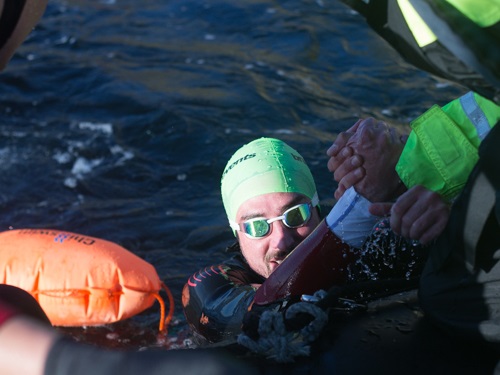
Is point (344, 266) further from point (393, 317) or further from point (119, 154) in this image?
point (119, 154)

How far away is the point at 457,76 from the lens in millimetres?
1817

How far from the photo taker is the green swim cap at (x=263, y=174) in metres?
4.15

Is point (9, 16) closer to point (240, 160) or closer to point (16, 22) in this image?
point (16, 22)

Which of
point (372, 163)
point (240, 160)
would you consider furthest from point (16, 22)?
point (240, 160)

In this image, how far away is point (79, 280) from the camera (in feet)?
14.8

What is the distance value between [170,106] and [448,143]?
5466 millimetres

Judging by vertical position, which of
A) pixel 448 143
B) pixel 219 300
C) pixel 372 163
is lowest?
pixel 219 300

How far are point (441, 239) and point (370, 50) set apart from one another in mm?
6685

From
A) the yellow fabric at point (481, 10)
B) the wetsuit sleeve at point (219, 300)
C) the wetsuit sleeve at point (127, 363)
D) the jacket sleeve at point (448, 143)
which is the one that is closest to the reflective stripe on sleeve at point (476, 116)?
the jacket sleeve at point (448, 143)

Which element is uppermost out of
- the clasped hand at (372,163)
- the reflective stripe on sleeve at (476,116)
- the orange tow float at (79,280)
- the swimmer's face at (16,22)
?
the swimmer's face at (16,22)

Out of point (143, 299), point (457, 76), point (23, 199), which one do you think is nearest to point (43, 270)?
point (143, 299)

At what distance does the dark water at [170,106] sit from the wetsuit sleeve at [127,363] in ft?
10.0

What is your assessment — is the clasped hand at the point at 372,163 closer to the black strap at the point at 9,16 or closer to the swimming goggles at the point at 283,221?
the swimming goggles at the point at 283,221

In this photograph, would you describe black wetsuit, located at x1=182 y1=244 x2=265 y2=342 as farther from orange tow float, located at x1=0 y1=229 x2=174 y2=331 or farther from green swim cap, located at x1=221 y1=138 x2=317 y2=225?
orange tow float, located at x1=0 y1=229 x2=174 y2=331
